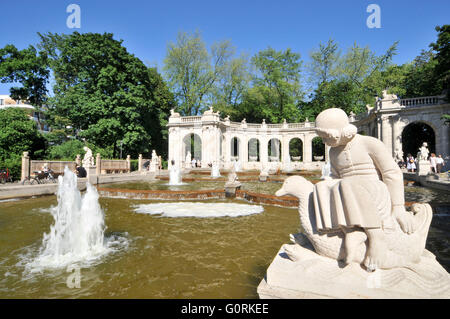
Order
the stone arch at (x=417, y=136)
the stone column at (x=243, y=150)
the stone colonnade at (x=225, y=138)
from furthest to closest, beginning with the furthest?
the stone column at (x=243, y=150), the stone colonnade at (x=225, y=138), the stone arch at (x=417, y=136)

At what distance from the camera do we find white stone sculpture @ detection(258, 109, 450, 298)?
6.97 ft

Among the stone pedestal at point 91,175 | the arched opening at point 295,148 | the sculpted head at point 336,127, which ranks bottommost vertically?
the stone pedestal at point 91,175

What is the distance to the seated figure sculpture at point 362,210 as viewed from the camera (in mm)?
2244

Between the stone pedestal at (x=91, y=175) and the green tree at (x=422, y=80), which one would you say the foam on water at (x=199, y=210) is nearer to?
the stone pedestal at (x=91, y=175)

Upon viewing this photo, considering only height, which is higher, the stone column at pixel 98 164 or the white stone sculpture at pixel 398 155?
the white stone sculpture at pixel 398 155

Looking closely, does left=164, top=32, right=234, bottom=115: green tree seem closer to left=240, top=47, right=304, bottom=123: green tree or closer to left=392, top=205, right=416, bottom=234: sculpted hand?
left=240, top=47, right=304, bottom=123: green tree

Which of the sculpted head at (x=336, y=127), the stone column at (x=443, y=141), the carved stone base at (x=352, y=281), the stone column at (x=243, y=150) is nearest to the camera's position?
the carved stone base at (x=352, y=281)

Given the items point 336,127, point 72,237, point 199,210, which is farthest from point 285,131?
point 336,127

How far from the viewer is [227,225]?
6.01 m

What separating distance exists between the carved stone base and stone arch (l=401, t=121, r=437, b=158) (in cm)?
3269

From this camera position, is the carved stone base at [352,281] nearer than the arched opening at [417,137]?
Yes

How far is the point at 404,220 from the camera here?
7.68 feet

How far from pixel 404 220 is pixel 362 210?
0.47 m

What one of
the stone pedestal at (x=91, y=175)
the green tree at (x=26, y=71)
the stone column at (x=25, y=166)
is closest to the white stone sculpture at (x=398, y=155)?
the stone pedestal at (x=91, y=175)
